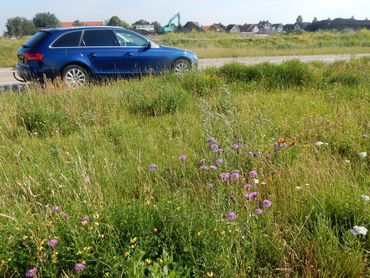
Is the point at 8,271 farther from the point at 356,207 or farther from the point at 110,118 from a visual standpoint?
the point at 110,118

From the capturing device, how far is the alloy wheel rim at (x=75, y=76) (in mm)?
9305

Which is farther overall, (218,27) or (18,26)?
(218,27)

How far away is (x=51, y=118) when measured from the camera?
18.1 ft

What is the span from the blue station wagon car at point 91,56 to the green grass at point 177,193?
324cm

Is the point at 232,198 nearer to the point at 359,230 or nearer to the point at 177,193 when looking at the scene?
the point at 177,193

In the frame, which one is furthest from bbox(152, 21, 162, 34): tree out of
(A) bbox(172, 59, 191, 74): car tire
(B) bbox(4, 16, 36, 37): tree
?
(A) bbox(172, 59, 191, 74): car tire

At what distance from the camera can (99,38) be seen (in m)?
9.88

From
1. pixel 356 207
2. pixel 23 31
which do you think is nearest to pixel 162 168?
pixel 356 207

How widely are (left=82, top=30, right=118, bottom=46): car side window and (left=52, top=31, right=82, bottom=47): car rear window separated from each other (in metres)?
0.17

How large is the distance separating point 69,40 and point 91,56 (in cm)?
71

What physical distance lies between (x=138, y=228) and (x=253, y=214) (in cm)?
80

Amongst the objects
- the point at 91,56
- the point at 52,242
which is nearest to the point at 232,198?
the point at 52,242

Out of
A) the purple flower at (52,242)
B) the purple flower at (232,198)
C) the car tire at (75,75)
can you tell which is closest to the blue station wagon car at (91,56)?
the car tire at (75,75)

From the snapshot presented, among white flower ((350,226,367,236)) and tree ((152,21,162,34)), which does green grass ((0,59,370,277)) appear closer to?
white flower ((350,226,367,236))
